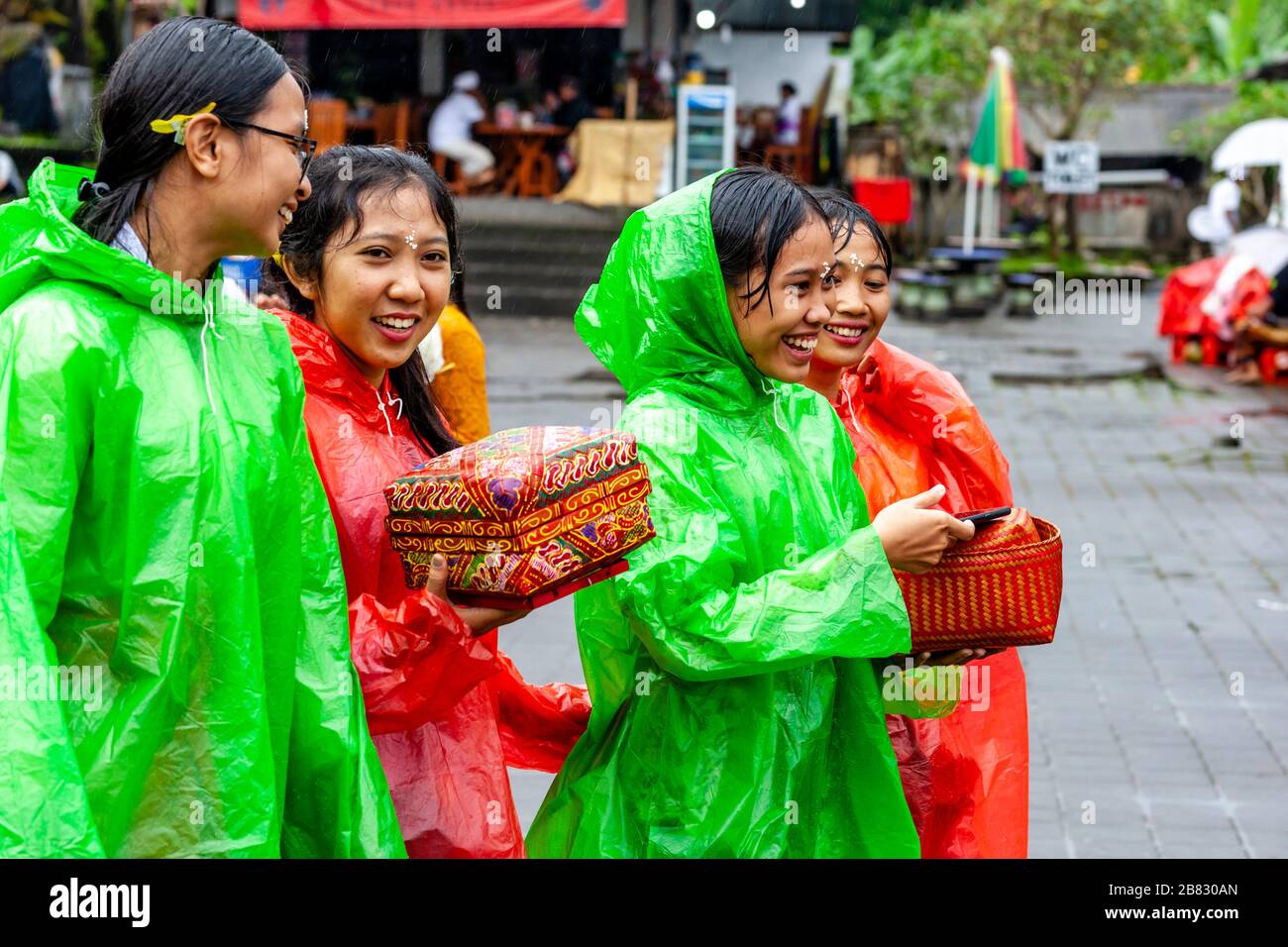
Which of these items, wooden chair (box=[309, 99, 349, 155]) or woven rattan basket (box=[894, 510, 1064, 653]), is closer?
woven rattan basket (box=[894, 510, 1064, 653])

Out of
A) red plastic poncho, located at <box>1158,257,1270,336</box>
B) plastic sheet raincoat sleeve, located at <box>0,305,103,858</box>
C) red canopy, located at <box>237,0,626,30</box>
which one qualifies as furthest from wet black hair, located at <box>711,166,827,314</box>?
red plastic poncho, located at <box>1158,257,1270,336</box>

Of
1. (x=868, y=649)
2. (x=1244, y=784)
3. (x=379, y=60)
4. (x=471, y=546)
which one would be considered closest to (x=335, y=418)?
(x=471, y=546)

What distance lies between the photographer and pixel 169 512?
1957 millimetres

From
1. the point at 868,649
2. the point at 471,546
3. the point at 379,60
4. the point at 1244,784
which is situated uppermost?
the point at 379,60

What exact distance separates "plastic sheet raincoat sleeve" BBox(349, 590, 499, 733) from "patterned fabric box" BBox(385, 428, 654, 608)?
0.16ft

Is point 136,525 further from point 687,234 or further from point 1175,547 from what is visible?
point 1175,547

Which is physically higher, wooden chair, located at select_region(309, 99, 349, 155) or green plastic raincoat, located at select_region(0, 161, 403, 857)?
wooden chair, located at select_region(309, 99, 349, 155)

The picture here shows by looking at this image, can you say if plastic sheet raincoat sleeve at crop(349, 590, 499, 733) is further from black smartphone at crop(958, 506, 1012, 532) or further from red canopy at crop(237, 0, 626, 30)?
red canopy at crop(237, 0, 626, 30)

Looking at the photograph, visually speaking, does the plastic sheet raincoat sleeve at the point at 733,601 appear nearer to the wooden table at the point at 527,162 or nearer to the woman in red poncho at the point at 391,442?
the woman in red poncho at the point at 391,442

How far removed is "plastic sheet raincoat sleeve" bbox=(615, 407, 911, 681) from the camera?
2381mm

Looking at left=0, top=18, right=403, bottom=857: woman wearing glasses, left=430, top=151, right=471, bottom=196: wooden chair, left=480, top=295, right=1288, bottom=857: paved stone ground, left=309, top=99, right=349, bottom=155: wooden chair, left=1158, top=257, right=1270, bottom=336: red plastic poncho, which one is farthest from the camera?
left=430, top=151, right=471, bottom=196: wooden chair

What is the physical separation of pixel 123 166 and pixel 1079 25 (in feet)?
70.1

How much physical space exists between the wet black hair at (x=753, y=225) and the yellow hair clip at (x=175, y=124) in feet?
2.77

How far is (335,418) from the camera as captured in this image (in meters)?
2.51
